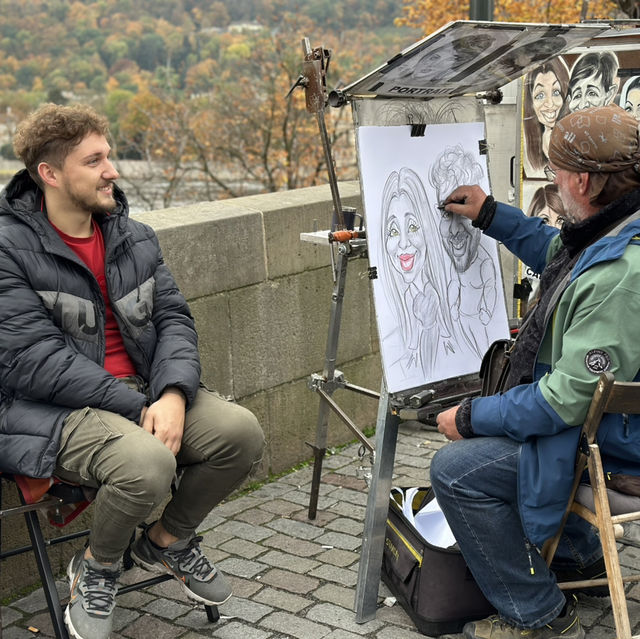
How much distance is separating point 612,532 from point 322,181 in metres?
10.9

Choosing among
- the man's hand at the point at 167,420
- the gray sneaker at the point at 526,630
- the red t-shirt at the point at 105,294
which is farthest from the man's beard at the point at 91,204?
the gray sneaker at the point at 526,630

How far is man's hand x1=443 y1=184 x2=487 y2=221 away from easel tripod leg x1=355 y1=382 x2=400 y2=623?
0.70 meters

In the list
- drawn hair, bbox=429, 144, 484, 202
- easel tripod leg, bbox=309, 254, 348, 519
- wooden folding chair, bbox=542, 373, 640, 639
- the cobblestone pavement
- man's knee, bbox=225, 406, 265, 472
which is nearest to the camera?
wooden folding chair, bbox=542, 373, 640, 639

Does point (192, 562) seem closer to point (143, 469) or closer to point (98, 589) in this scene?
point (98, 589)

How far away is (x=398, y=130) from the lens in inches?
128

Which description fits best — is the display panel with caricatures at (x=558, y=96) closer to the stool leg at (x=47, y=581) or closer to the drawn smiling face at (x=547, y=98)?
the drawn smiling face at (x=547, y=98)

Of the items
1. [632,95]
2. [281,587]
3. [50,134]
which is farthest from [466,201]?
[281,587]

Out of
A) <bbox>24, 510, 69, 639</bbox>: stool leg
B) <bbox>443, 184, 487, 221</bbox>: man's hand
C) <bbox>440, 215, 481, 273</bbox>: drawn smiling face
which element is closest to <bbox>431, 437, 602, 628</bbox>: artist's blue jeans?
<bbox>440, 215, 481, 273</bbox>: drawn smiling face

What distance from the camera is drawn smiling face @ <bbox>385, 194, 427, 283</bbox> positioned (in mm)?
3225

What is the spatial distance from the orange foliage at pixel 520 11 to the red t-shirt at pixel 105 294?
29.1 feet

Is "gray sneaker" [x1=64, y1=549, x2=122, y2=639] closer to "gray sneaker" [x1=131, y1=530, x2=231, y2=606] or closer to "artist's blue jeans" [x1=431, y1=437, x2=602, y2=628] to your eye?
"gray sneaker" [x1=131, y1=530, x2=231, y2=606]

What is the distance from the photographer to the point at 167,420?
3.00 meters

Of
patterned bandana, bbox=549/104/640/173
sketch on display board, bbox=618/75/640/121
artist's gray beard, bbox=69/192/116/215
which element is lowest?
artist's gray beard, bbox=69/192/116/215

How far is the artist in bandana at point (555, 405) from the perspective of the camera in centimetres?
261
